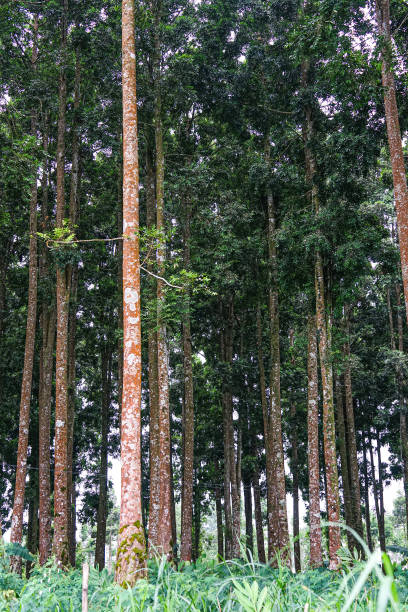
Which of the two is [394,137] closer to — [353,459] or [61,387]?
[61,387]

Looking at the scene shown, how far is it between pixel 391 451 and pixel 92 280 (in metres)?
17.4

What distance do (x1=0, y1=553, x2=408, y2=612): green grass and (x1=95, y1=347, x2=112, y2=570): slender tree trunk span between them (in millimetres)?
15365

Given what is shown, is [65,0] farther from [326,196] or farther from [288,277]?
[288,277]

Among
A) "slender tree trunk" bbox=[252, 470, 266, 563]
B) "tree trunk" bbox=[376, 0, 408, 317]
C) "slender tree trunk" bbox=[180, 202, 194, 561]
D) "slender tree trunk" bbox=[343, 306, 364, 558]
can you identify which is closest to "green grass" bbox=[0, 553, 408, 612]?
"tree trunk" bbox=[376, 0, 408, 317]

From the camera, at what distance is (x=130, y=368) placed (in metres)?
6.99

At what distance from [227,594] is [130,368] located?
139 inches

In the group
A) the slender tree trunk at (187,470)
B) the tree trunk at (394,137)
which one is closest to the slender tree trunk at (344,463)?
the slender tree trunk at (187,470)

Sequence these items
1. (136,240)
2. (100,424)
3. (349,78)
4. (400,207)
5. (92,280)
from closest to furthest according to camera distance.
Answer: (136,240) < (400,207) < (349,78) < (92,280) < (100,424)

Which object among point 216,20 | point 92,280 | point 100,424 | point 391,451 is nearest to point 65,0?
point 216,20

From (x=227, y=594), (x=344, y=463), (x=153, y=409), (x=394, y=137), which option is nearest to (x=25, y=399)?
(x=153, y=409)

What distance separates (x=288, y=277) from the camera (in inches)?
557

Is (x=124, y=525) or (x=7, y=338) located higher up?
(x=7, y=338)

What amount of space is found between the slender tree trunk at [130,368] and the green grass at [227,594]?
561mm

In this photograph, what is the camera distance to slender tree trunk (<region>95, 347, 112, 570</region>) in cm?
1989
